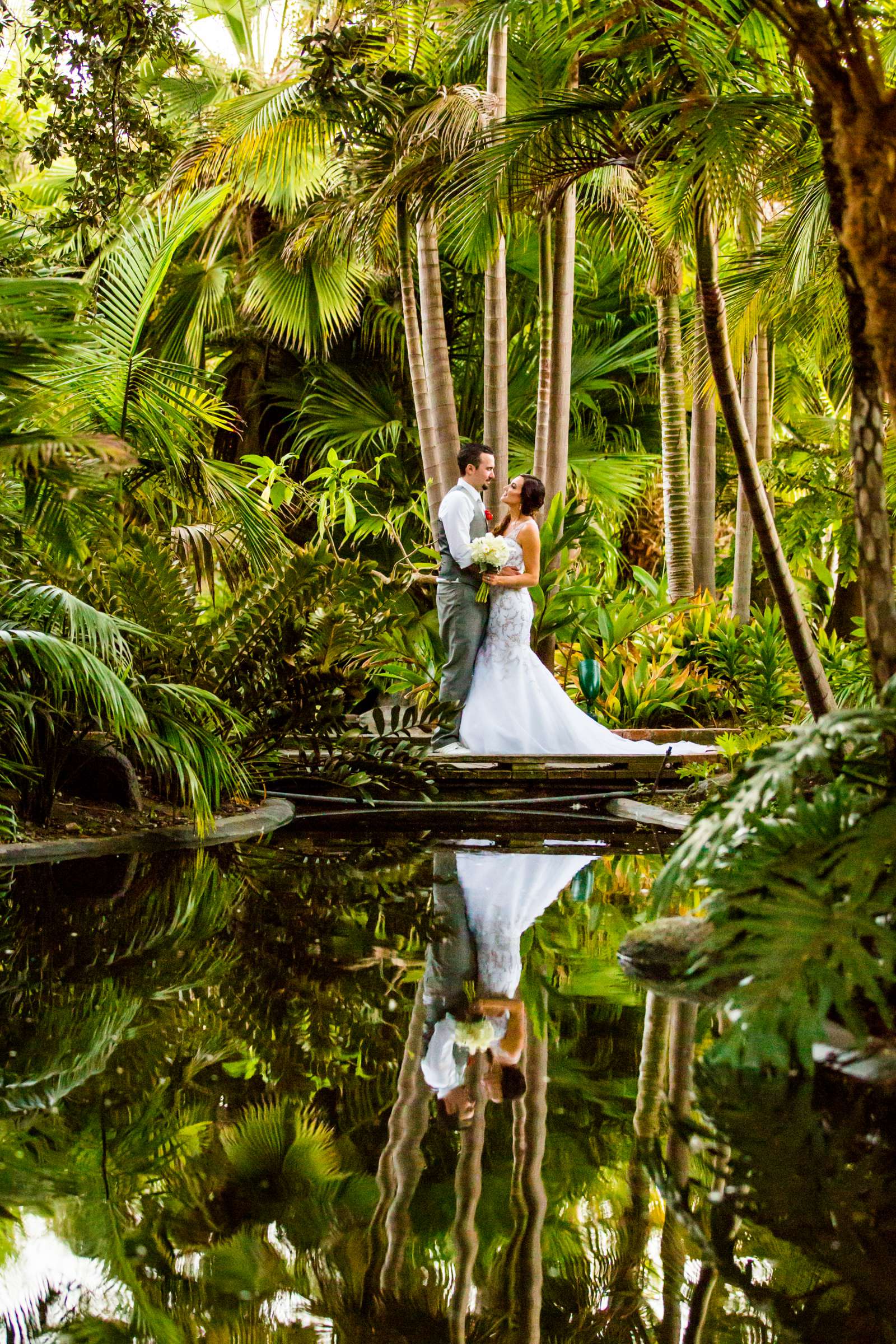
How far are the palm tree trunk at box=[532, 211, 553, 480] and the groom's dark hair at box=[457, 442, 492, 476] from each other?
7.03ft

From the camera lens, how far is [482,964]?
194 inches

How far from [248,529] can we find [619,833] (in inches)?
118

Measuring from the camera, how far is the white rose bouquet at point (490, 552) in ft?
34.7

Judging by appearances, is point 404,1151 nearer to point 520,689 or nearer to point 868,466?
point 868,466

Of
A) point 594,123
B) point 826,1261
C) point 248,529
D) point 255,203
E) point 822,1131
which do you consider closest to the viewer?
point 826,1261

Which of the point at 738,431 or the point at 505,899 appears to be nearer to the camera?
the point at 505,899

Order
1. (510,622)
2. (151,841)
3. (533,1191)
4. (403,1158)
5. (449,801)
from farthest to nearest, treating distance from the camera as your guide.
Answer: (510,622)
(449,801)
(151,841)
(403,1158)
(533,1191)

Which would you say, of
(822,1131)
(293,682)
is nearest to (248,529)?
(293,682)

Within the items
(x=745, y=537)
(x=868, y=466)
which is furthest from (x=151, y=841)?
(x=745, y=537)

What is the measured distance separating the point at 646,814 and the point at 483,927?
386 centimetres

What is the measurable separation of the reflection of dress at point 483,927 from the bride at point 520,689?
3.09 metres

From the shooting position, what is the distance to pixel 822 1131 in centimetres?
320

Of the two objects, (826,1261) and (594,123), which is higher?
(594,123)

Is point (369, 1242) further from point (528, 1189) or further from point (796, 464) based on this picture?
point (796, 464)
